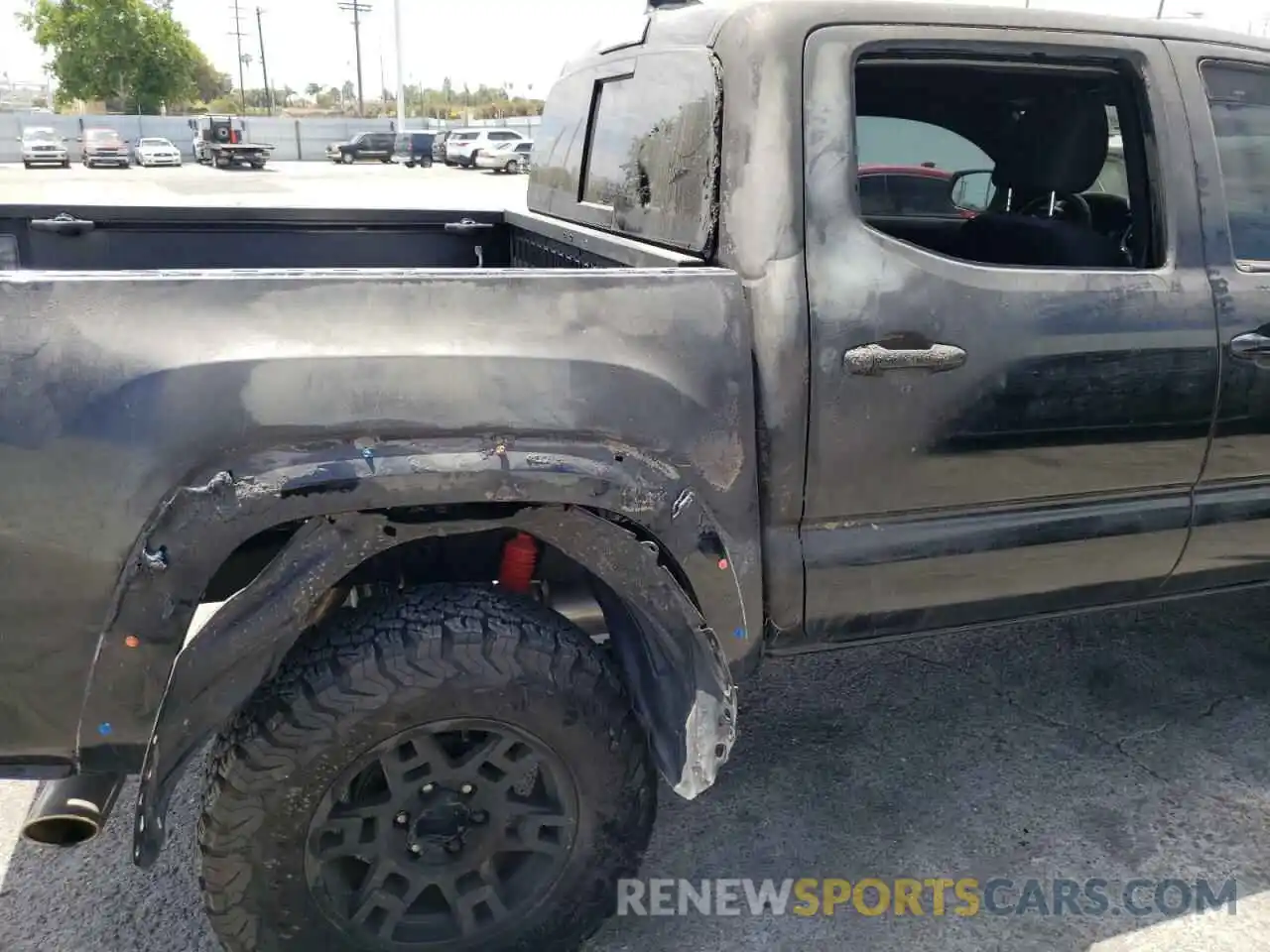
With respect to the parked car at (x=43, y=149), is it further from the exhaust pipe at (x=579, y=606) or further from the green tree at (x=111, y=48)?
the exhaust pipe at (x=579, y=606)

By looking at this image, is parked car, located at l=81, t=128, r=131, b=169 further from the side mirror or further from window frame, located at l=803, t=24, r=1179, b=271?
window frame, located at l=803, t=24, r=1179, b=271

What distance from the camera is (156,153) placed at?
40.7m

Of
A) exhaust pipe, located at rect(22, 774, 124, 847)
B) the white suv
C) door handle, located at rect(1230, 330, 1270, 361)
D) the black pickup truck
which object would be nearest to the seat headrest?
the black pickup truck

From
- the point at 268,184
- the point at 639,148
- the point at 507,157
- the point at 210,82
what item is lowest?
the point at 639,148

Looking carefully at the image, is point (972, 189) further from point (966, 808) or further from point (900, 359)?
point (966, 808)

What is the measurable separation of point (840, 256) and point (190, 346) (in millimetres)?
1287

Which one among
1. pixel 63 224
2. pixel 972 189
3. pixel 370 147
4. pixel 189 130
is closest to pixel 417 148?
pixel 370 147

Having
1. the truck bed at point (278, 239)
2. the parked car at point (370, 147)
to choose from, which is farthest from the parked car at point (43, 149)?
the truck bed at point (278, 239)

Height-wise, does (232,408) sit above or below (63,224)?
below

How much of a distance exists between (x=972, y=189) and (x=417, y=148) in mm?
42623

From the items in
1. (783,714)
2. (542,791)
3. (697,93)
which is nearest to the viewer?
(542,791)

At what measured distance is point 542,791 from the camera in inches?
84.6

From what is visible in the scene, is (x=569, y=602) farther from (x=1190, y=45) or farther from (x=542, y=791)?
(x=1190, y=45)

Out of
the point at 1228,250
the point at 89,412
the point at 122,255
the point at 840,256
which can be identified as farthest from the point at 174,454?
the point at 1228,250
